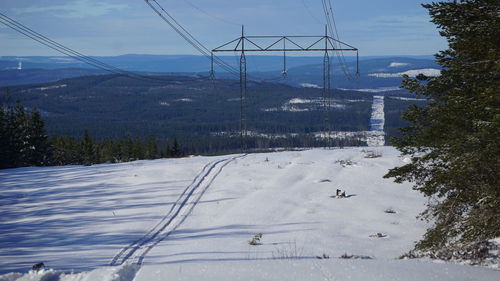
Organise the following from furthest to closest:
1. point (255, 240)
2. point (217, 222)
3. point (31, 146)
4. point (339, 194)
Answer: point (31, 146) < point (339, 194) < point (217, 222) < point (255, 240)

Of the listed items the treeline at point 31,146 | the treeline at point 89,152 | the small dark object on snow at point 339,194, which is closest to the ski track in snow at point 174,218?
the small dark object on snow at point 339,194

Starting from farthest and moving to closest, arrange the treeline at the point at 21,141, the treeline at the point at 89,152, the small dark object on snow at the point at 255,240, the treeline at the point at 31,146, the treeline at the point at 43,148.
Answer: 1. the treeline at the point at 89,152
2. the treeline at the point at 43,148
3. the treeline at the point at 31,146
4. the treeline at the point at 21,141
5. the small dark object on snow at the point at 255,240

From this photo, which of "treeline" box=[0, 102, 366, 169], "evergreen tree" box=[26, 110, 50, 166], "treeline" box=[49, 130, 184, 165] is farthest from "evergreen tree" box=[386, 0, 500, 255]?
"treeline" box=[49, 130, 184, 165]

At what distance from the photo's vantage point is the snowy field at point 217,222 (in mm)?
8188

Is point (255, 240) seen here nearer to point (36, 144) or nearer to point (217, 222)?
point (217, 222)

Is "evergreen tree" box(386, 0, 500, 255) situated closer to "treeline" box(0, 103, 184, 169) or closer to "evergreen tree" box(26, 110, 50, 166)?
"treeline" box(0, 103, 184, 169)

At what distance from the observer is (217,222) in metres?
16.6

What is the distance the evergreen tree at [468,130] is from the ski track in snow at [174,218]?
7.75m

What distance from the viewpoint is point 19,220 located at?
685 inches

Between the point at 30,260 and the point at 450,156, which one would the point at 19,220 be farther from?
the point at 450,156

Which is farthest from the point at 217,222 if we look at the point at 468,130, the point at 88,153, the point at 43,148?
the point at 88,153

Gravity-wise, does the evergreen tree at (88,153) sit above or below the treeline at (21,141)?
below

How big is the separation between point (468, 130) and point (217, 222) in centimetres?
889

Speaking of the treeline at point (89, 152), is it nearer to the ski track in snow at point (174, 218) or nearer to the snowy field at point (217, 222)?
the snowy field at point (217, 222)
